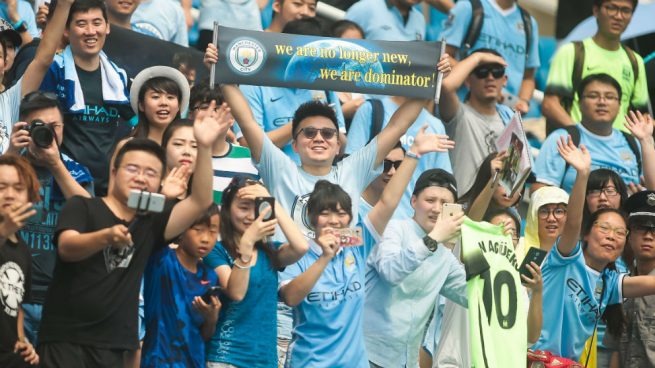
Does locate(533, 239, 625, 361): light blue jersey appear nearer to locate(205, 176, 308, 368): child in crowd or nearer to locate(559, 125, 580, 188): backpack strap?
locate(559, 125, 580, 188): backpack strap

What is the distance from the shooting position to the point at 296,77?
28.8 ft

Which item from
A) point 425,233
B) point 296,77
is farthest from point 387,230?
point 296,77

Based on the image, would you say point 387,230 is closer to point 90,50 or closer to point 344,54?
point 344,54

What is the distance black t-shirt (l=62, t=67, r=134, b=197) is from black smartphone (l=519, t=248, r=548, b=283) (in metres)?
2.53

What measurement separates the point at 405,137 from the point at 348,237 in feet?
7.82

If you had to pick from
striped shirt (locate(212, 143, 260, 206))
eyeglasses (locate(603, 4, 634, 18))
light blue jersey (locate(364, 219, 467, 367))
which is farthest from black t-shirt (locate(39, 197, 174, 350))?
eyeglasses (locate(603, 4, 634, 18))

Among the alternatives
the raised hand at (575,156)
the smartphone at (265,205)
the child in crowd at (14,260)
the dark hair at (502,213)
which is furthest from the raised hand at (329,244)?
the raised hand at (575,156)

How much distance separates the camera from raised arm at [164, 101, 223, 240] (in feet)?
23.7

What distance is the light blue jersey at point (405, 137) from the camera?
32.7 ft

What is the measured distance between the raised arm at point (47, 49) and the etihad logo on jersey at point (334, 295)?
1.94 metres

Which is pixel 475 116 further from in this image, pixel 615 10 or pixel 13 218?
pixel 13 218

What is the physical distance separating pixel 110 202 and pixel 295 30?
341 centimetres

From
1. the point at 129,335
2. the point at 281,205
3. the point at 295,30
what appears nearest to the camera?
the point at 129,335

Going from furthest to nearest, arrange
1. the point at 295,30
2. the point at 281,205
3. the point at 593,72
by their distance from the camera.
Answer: the point at 593,72 < the point at 295,30 < the point at 281,205
